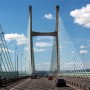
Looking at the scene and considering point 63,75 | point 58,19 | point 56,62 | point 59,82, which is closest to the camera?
point 59,82

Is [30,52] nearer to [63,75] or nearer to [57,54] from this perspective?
[57,54]

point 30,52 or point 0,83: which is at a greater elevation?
point 30,52

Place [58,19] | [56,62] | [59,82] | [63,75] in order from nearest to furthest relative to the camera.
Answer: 1. [59,82]
2. [58,19]
3. [56,62]
4. [63,75]

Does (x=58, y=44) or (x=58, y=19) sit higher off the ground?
(x=58, y=19)

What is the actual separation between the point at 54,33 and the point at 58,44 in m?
3.20

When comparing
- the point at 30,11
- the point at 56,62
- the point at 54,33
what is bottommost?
the point at 56,62

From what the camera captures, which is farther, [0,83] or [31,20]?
[31,20]

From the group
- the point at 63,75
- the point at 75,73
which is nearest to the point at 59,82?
the point at 75,73

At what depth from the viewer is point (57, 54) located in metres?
94.5

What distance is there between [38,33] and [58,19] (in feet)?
24.0

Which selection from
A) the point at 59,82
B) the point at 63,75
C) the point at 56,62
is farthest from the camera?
the point at 63,75

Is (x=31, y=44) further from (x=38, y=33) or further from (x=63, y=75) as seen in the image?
(x=63, y=75)

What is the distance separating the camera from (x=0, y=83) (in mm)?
55906

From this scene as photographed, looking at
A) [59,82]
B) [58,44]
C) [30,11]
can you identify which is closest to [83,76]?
[58,44]
